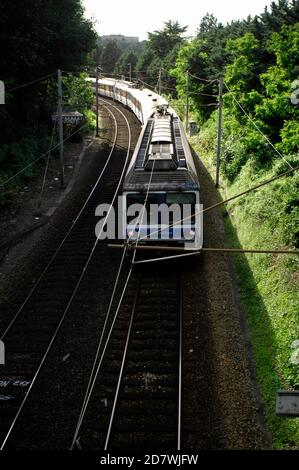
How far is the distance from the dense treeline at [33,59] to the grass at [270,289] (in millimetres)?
11311

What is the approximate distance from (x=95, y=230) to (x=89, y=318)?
20.8 feet

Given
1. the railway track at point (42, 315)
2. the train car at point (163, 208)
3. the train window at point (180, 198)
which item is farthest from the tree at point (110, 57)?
the train window at point (180, 198)

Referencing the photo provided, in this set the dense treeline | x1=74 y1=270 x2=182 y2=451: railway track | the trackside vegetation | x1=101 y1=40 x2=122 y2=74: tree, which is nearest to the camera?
x1=74 y1=270 x2=182 y2=451: railway track

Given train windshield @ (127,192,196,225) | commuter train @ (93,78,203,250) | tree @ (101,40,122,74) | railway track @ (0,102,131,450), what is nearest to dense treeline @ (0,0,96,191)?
railway track @ (0,102,131,450)

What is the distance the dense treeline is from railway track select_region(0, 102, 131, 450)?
5.59 meters

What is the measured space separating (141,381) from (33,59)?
18217 mm

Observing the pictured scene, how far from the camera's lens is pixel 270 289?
12.9 m

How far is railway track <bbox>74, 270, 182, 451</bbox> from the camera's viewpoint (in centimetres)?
856

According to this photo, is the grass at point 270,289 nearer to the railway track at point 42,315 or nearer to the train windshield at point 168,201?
the train windshield at point 168,201

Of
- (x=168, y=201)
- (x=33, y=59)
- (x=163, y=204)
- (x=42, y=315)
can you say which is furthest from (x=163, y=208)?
(x=33, y=59)

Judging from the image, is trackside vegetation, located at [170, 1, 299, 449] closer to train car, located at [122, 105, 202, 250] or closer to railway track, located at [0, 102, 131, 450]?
train car, located at [122, 105, 202, 250]

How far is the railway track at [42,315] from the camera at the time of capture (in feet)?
31.7
